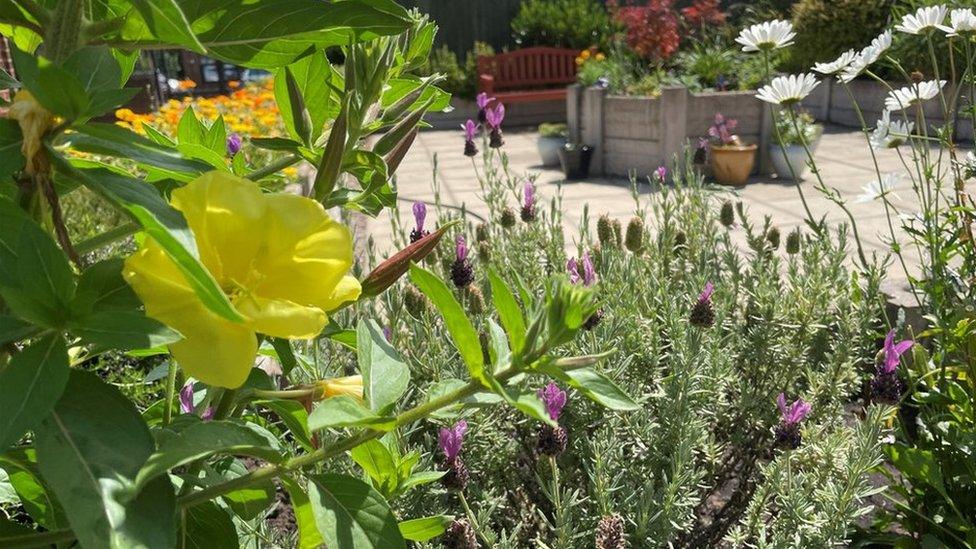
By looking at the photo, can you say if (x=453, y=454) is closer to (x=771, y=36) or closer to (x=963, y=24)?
(x=963, y=24)

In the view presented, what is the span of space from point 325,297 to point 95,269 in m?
0.14

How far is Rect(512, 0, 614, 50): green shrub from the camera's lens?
12.8 meters

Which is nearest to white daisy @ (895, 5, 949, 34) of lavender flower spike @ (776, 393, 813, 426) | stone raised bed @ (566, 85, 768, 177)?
lavender flower spike @ (776, 393, 813, 426)

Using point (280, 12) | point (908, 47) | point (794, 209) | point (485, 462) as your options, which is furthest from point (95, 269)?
point (908, 47)

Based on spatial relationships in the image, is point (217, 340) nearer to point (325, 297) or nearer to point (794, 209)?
point (325, 297)

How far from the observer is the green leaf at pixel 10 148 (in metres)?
0.49

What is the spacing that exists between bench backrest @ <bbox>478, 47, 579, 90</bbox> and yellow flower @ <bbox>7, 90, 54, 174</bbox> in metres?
11.6

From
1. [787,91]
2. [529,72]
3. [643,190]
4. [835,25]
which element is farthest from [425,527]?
[529,72]

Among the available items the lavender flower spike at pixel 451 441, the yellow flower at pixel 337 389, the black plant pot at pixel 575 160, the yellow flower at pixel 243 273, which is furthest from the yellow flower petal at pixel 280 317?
the black plant pot at pixel 575 160

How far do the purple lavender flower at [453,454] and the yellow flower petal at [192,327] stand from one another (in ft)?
3.27

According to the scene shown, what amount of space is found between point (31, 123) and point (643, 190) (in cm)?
708

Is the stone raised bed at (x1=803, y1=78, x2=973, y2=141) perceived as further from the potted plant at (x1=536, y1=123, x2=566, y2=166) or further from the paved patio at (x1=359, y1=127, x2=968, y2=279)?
the potted plant at (x1=536, y1=123, x2=566, y2=166)

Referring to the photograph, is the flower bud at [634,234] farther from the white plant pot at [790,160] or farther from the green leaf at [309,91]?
the white plant pot at [790,160]

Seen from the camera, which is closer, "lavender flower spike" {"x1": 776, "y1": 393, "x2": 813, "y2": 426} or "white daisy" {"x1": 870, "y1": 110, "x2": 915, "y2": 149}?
"lavender flower spike" {"x1": 776, "y1": 393, "x2": 813, "y2": 426}
